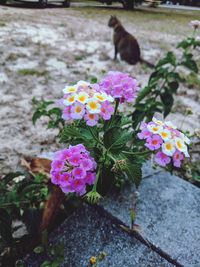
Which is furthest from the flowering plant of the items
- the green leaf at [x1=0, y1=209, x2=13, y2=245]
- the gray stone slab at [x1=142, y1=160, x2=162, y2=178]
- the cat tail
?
the cat tail

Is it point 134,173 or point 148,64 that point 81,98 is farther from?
point 148,64

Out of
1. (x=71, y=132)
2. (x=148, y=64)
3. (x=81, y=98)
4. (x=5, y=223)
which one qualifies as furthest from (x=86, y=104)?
(x=148, y=64)

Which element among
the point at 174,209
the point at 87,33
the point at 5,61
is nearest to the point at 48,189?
the point at 174,209

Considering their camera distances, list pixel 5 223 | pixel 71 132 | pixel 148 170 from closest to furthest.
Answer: pixel 71 132
pixel 5 223
pixel 148 170

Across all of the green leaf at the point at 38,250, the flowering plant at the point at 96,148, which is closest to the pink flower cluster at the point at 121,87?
the flowering plant at the point at 96,148

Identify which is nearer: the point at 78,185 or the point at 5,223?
the point at 78,185

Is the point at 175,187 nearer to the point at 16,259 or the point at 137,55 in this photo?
the point at 16,259

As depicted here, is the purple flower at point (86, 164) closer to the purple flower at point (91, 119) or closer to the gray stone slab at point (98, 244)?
the purple flower at point (91, 119)
